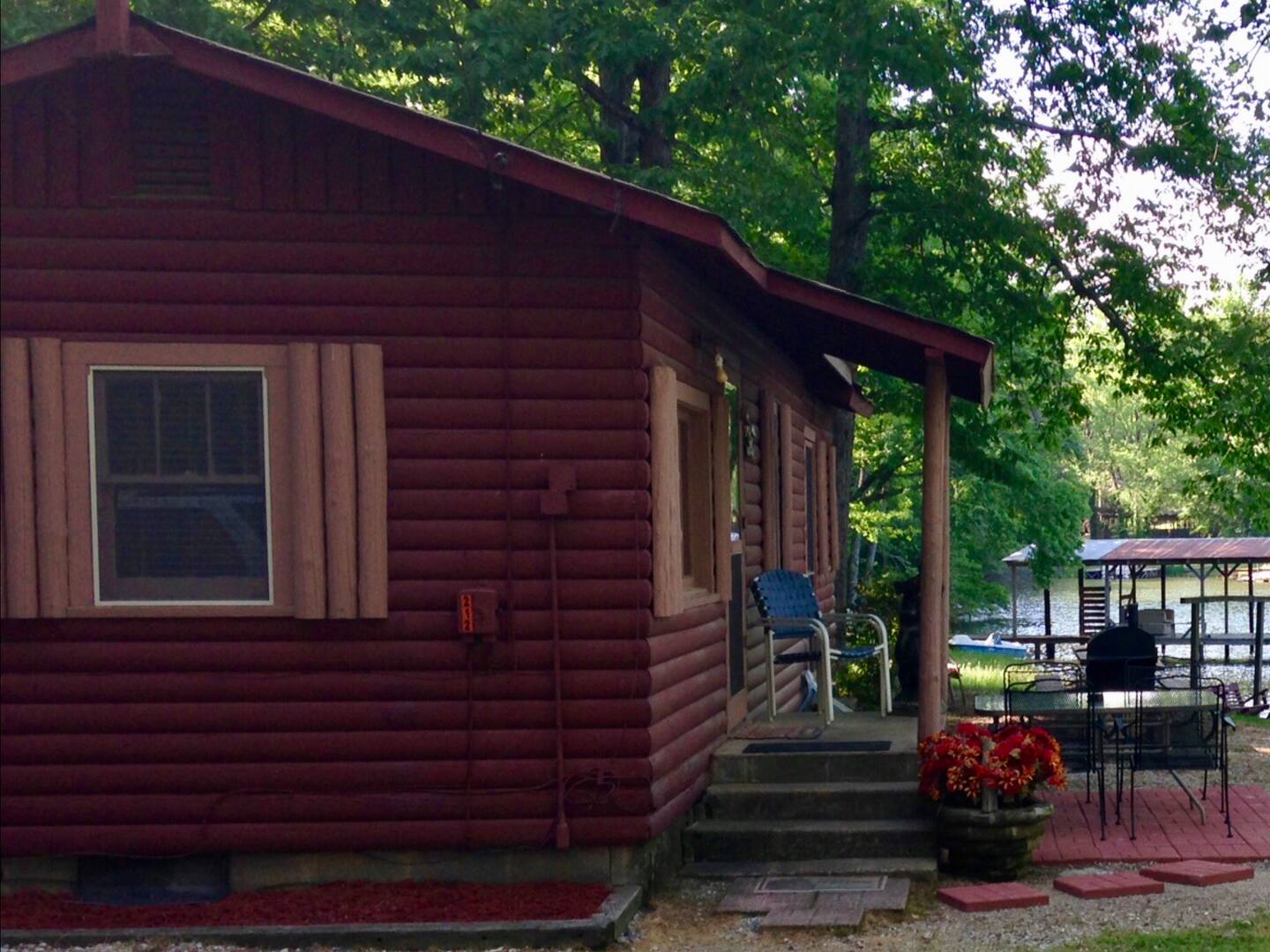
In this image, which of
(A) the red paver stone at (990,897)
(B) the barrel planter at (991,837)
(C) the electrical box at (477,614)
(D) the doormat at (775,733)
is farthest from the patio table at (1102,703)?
(C) the electrical box at (477,614)

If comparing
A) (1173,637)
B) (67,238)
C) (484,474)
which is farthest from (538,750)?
(1173,637)

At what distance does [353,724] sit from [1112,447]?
63.8 metres

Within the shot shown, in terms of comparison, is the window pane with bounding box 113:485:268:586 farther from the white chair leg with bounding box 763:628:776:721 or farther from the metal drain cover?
the white chair leg with bounding box 763:628:776:721

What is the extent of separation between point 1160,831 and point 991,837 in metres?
1.67

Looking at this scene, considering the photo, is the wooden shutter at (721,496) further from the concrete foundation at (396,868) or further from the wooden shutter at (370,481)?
the wooden shutter at (370,481)

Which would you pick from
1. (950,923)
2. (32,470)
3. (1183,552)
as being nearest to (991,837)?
(950,923)

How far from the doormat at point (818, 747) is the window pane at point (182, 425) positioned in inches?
139

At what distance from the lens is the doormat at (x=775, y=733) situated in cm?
954

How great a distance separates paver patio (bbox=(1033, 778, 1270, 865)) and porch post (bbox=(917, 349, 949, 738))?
96 centimetres

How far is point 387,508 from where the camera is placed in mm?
7355

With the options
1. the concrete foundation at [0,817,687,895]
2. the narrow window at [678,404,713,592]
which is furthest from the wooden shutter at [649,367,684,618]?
the narrow window at [678,404,713,592]

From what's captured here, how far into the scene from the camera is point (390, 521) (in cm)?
738

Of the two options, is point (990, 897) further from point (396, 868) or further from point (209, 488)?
point (209, 488)

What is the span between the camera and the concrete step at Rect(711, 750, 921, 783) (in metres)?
8.66
